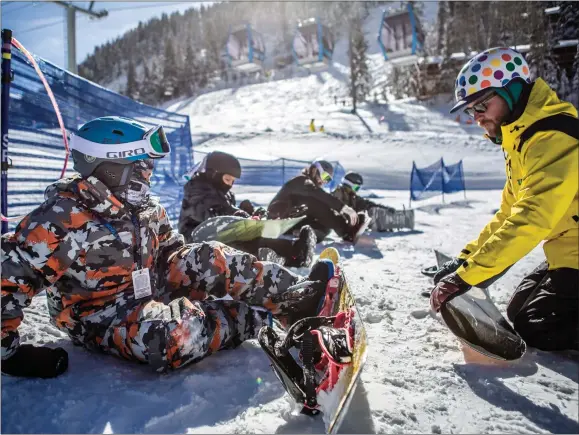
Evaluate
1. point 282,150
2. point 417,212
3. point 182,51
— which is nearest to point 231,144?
point 282,150

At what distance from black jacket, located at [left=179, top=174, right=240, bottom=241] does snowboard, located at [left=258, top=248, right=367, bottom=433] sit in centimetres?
288

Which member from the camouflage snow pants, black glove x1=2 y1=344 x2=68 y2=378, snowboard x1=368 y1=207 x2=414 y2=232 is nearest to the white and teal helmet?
the camouflage snow pants

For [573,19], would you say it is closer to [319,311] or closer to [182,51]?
[319,311]

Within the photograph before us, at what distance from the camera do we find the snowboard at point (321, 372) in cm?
156

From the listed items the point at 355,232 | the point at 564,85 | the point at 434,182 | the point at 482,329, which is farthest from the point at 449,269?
the point at 434,182

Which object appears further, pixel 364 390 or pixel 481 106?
pixel 481 106

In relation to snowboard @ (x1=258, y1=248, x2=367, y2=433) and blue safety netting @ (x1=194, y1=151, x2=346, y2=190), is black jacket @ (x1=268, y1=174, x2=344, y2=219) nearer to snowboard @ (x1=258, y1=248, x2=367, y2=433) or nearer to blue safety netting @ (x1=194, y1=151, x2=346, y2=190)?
snowboard @ (x1=258, y1=248, x2=367, y2=433)

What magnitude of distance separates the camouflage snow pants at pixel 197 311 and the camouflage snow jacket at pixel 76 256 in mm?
119

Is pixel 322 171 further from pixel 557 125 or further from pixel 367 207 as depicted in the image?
pixel 557 125

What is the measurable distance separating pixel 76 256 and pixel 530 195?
2.16m

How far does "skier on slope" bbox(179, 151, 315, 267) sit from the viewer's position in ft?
14.6

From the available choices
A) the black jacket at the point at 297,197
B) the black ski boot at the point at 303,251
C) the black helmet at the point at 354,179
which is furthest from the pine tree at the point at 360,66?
the black ski boot at the point at 303,251

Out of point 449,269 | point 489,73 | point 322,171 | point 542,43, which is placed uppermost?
point 542,43

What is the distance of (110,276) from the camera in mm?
2115
